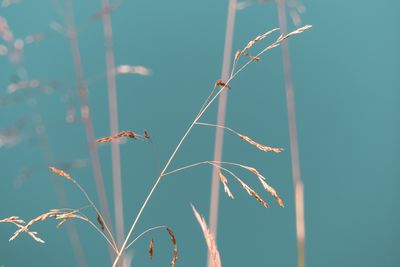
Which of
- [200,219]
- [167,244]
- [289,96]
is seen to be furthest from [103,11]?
[167,244]

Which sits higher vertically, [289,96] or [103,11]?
[103,11]

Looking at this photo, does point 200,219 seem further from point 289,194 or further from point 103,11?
point 289,194

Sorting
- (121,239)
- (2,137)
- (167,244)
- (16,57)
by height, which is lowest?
(167,244)

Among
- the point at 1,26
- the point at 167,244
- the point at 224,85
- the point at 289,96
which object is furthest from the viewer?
the point at 167,244

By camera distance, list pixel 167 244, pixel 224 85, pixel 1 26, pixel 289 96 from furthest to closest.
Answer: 1. pixel 167 244
2. pixel 1 26
3. pixel 289 96
4. pixel 224 85

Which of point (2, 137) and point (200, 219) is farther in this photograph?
point (2, 137)

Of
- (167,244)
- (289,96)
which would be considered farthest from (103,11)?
(167,244)

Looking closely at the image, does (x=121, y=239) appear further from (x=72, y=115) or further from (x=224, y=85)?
(x=224, y=85)

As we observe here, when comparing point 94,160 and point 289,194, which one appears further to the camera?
point 289,194

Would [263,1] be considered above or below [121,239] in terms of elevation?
above
